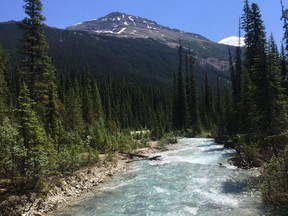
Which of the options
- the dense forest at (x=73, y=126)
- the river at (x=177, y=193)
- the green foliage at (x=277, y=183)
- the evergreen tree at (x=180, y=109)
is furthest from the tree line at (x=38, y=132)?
the evergreen tree at (x=180, y=109)

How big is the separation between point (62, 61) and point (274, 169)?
192 metres

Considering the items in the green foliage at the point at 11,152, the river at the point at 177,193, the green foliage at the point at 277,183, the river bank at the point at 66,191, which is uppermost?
the green foliage at the point at 11,152

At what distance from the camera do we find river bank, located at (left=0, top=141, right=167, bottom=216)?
19.4 meters

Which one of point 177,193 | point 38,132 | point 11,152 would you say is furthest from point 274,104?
point 11,152

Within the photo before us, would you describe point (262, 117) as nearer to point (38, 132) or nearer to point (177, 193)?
point (177, 193)

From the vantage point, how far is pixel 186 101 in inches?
2987

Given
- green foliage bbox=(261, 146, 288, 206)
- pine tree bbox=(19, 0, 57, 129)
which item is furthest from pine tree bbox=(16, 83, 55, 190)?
green foliage bbox=(261, 146, 288, 206)

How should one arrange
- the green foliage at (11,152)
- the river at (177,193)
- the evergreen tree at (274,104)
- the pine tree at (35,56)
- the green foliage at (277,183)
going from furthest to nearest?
the pine tree at (35,56) < the evergreen tree at (274,104) < the green foliage at (11,152) < the river at (177,193) < the green foliage at (277,183)

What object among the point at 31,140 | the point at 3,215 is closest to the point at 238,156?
the point at 31,140

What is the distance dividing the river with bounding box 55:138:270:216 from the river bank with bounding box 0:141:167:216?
869 mm

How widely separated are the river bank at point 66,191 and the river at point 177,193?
0.87m

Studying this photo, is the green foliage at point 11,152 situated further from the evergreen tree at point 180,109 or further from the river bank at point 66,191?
the evergreen tree at point 180,109

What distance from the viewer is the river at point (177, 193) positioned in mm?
19252

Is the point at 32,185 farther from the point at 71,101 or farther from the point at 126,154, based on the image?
the point at 71,101
